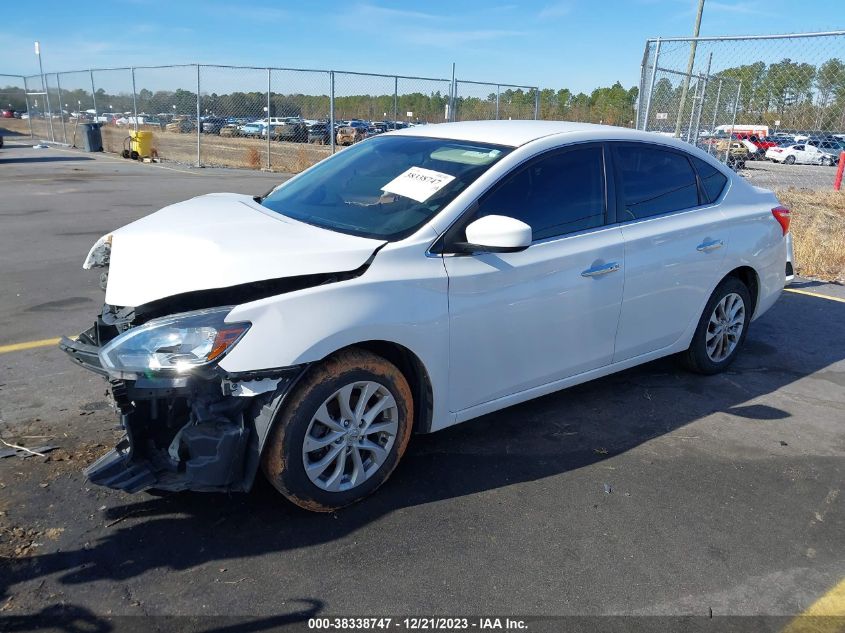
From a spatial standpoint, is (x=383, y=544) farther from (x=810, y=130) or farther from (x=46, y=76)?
(x=46, y=76)

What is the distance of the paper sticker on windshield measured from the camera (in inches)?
146

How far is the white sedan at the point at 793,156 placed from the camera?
2856 cm

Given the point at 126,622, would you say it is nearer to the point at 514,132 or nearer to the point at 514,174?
the point at 514,174

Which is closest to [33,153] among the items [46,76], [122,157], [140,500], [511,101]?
[122,157]

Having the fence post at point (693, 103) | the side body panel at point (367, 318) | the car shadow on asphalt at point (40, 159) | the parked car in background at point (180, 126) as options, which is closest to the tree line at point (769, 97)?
the fence post at point (693, 103)

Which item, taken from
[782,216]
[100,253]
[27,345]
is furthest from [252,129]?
[100,253]

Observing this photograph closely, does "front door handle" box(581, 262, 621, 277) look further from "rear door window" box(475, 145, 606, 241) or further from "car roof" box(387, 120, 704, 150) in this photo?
"car roof" box(387, 120, 704, 150)

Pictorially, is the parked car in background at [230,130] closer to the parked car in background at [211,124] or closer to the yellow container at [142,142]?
the parked car in background at [211,124]

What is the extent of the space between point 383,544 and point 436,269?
129cm

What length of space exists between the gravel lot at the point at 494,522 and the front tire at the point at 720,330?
0.18 m

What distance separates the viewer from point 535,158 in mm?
3908

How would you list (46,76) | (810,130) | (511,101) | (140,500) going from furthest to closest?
(46,76)
(511,101)
(810,130)
(140,500)

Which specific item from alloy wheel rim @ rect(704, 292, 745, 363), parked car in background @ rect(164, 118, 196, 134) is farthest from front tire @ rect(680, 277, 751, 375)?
parked car in background @ rect(164, 118, 196, 134)

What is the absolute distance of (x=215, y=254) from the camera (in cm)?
309
